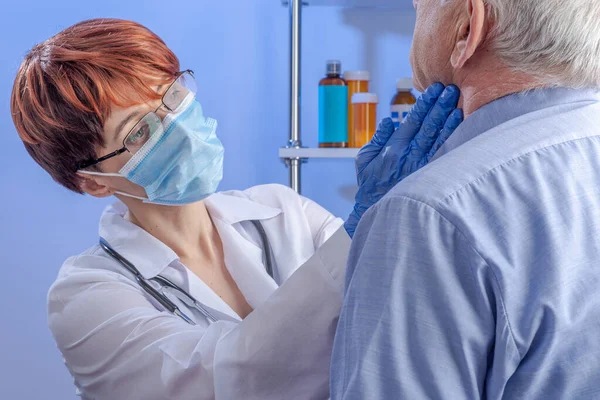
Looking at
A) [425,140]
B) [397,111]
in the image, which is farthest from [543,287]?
[397,111]

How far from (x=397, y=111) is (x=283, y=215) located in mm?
522

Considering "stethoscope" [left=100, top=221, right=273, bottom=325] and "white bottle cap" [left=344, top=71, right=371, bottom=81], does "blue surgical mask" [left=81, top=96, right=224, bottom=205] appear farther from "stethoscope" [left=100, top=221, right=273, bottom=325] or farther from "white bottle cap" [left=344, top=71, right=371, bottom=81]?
"white bottle cap" [left=344, top=71, right=371, bottom=81]

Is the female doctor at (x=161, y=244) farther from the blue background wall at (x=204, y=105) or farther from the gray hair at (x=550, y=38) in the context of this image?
the blue background wall at (x=204, y=105)

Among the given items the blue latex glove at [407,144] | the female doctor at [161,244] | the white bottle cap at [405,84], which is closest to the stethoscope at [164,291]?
the female doctor at [161,244]

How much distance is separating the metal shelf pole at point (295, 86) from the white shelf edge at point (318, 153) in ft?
0.12

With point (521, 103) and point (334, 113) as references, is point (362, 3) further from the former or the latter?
point (521, 103)

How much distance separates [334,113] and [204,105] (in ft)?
1.32

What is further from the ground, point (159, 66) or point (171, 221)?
point (159, 66)

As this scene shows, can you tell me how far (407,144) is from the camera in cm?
84

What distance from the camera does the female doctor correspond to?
928 millimetres

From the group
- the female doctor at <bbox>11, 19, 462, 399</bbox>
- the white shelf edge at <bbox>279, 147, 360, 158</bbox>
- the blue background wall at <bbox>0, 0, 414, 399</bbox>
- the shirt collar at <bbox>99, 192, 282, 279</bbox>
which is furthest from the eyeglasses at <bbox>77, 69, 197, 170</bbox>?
the blue background wall at <bbox>0, 0, 414, 399</bbox>

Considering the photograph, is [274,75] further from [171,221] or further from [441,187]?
[441,187]

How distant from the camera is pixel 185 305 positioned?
1236mm

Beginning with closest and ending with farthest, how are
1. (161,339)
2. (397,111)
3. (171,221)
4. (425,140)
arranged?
(425,140), (161,339), (171,221), (397,111)
